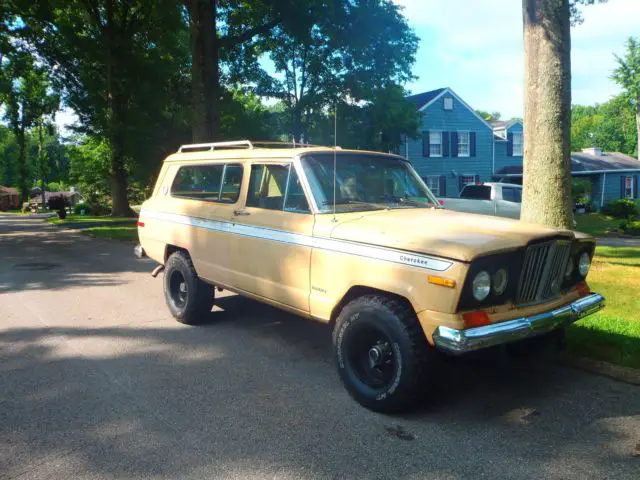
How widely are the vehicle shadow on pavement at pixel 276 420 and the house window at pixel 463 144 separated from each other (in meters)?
32.4

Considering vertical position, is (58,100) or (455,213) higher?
(58,100)

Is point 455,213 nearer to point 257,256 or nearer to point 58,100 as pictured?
point 257,256

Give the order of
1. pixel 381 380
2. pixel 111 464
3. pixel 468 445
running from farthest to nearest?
pixel 381 380 → pixel 468 445 → pixel 111 464

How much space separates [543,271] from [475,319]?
844 millimetres

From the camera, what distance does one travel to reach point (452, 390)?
14.1 ft

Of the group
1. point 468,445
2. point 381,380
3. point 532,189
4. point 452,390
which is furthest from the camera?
point 532,189

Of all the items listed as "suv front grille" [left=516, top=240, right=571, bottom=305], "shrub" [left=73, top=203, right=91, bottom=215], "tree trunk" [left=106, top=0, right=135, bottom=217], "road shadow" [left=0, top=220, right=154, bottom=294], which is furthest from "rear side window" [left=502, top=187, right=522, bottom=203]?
"shrub" [left=73, top=203, right=91, bottom=215]

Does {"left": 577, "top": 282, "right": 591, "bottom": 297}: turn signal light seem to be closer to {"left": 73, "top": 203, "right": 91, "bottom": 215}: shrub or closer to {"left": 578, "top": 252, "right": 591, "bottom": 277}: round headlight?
{"left": 578, "top": 252, "right": 591, "bottom": 277}: round headlight

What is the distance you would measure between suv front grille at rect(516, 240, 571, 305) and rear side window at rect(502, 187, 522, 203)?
15.7 m

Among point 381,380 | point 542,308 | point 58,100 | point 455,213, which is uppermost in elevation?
point 58,100

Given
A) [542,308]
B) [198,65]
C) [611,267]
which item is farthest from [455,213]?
[198,65]

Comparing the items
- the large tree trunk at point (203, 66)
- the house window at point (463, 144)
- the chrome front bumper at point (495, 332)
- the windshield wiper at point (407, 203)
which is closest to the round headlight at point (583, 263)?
the chrome front bumper at point (495, 332)

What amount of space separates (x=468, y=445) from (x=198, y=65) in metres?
13.2

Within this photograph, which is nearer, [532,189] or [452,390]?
[452,390]
